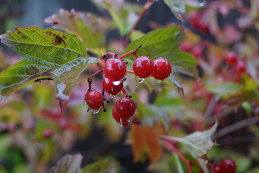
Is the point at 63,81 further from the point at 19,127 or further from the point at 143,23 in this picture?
the point at 143,23

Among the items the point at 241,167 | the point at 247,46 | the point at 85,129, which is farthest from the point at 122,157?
the point at 247,46

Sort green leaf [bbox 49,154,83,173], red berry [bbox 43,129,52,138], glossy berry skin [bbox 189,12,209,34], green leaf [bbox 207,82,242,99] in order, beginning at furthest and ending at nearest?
1. glossy berry skin [bbox 189,12,209,34]
2. red berry [bbox 43,129,52,138]
3. green leaf [bbox 207,82,242,99]
4. green leaf [bbox 49,154,83,173]

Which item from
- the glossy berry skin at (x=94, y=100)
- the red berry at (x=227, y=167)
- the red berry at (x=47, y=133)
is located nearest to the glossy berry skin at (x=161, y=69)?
the glossy berry skin at (x=94, y=100)

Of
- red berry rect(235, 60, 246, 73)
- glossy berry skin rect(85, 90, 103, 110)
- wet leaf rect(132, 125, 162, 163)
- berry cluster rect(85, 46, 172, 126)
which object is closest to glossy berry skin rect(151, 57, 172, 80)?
berry cluster rect(85, 46, 172, 126)

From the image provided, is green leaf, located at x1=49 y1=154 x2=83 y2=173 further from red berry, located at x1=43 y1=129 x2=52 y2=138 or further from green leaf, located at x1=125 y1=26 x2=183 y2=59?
red berry, located at x1=43 y1=129 x2=52 y2=138

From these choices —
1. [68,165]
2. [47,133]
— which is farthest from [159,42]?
[47,133]
